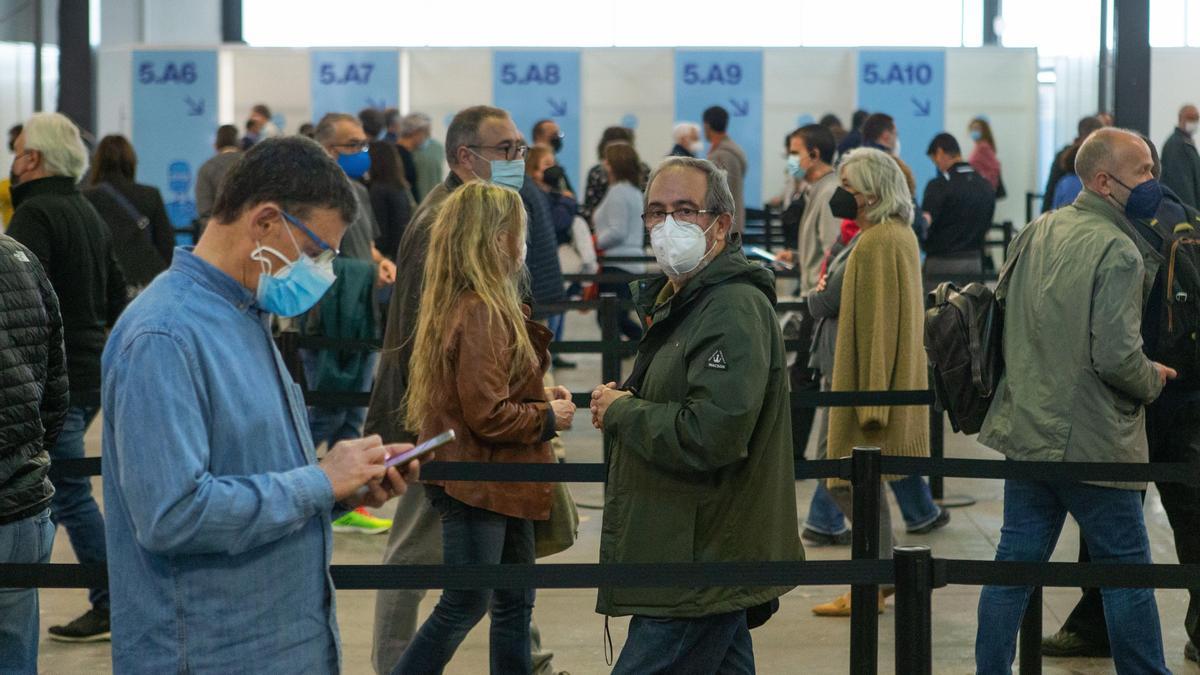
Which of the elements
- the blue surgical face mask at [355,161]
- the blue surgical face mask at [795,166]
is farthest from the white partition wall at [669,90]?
the blue surgical face mask at [355,161]

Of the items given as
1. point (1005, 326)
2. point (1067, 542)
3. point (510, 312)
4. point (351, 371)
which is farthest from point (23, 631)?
point (1067, 542)

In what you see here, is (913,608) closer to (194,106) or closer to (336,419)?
(336,419)

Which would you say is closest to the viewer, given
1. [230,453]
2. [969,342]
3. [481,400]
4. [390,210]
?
[230,453]

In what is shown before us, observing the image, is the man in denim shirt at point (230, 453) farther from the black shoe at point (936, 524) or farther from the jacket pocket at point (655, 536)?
the black shoe at point (936, 524)

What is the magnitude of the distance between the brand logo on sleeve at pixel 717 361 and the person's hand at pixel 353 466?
0.92m

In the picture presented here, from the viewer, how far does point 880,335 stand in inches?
237

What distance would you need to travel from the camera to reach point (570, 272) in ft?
35.8

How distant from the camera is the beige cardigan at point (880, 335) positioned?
6.01m

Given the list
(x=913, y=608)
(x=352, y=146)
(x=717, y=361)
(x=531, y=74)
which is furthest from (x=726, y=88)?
(x=913, y=608)

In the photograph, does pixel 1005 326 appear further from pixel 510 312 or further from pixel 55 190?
pixel 55 190

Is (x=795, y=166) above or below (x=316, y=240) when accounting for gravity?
above

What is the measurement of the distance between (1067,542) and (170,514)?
5.80 m

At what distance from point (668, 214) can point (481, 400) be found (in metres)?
0.77

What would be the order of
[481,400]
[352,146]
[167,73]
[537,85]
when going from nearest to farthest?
1. [481,400]
2. [352,146]
3. [537,85]
4. [167,73]
